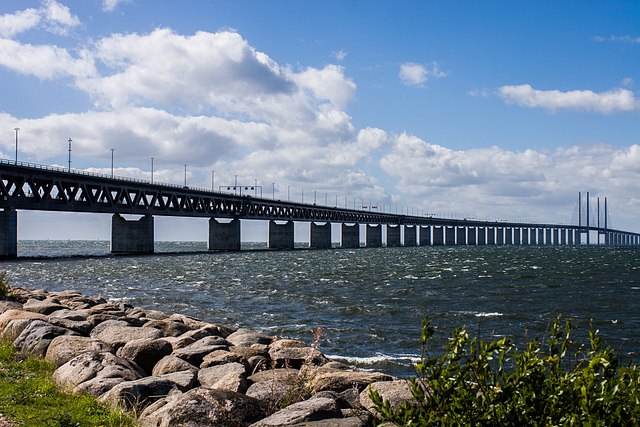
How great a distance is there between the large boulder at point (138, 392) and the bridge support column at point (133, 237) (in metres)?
88.3

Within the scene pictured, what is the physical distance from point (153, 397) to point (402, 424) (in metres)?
5.44

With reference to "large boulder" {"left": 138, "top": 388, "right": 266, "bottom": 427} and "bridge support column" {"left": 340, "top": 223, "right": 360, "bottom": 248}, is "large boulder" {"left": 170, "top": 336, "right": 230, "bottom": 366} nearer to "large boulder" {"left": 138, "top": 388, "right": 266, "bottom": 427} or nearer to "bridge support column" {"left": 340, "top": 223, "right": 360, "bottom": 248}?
"large boulder" {"left": 138, "top": 388, "right": 266, "bottom": 427}

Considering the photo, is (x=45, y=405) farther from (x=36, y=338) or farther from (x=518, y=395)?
(x=518, y=395)

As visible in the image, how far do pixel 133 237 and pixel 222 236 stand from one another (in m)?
27.4

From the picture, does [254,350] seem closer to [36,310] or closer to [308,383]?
[308,383]

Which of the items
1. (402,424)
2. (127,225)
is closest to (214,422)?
(402,424)

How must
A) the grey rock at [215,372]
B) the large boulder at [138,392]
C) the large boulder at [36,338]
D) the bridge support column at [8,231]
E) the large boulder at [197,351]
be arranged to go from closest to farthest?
the large boulder at [138,392] → the grey rock at [215,372] → the large boulder at [36,338] → the large boulder at [197,351] → the bridge support column at [8,231]

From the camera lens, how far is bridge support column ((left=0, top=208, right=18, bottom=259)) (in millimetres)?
67125

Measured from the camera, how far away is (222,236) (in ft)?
384

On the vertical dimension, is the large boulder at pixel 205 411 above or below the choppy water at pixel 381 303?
above

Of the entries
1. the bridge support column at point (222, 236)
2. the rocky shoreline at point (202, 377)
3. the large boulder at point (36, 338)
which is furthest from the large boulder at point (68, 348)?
the bridge support column at point (222, 236)

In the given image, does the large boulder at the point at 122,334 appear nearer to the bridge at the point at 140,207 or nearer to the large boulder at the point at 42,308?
the large boulder at the point at 42,308

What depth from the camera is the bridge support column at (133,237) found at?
9181 cm

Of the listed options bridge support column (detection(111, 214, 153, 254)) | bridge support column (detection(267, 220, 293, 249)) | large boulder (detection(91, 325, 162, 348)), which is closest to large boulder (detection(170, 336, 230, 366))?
large boulder (detection(91, 325, 162, 348))
